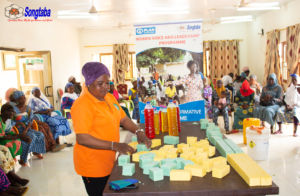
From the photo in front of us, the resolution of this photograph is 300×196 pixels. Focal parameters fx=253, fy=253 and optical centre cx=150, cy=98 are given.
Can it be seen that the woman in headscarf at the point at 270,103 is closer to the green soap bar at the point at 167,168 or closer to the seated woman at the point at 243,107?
the seated woman at the point at 243,107

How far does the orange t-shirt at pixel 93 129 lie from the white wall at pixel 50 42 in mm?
4901

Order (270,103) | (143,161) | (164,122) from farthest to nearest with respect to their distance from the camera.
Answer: (270,103) < (164,122) < (143,161)

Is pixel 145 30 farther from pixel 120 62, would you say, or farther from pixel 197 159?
pixel 120 62

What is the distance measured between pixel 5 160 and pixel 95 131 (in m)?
2.13

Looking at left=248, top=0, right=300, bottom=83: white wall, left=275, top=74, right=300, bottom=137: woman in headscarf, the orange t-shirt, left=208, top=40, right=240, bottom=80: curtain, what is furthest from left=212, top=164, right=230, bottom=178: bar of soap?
left=208, top=40, right=240, bottom=80: curtain

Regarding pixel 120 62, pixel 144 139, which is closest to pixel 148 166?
pixel 144 139

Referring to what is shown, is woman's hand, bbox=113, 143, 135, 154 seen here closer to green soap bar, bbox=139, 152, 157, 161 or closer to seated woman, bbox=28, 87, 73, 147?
green soap bar, bbox=139, 152, 157, 161

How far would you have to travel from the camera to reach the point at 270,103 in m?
5.48

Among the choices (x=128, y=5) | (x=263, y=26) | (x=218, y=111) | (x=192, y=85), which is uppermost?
(x=128, y=5)

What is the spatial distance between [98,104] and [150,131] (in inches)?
25.2

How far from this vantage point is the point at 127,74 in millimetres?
11938

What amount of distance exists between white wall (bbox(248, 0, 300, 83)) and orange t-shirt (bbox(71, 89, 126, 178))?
22.9 ft

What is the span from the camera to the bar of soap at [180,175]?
1384mm

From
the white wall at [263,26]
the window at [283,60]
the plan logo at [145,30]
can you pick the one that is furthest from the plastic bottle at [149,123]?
the window at [283,60]
